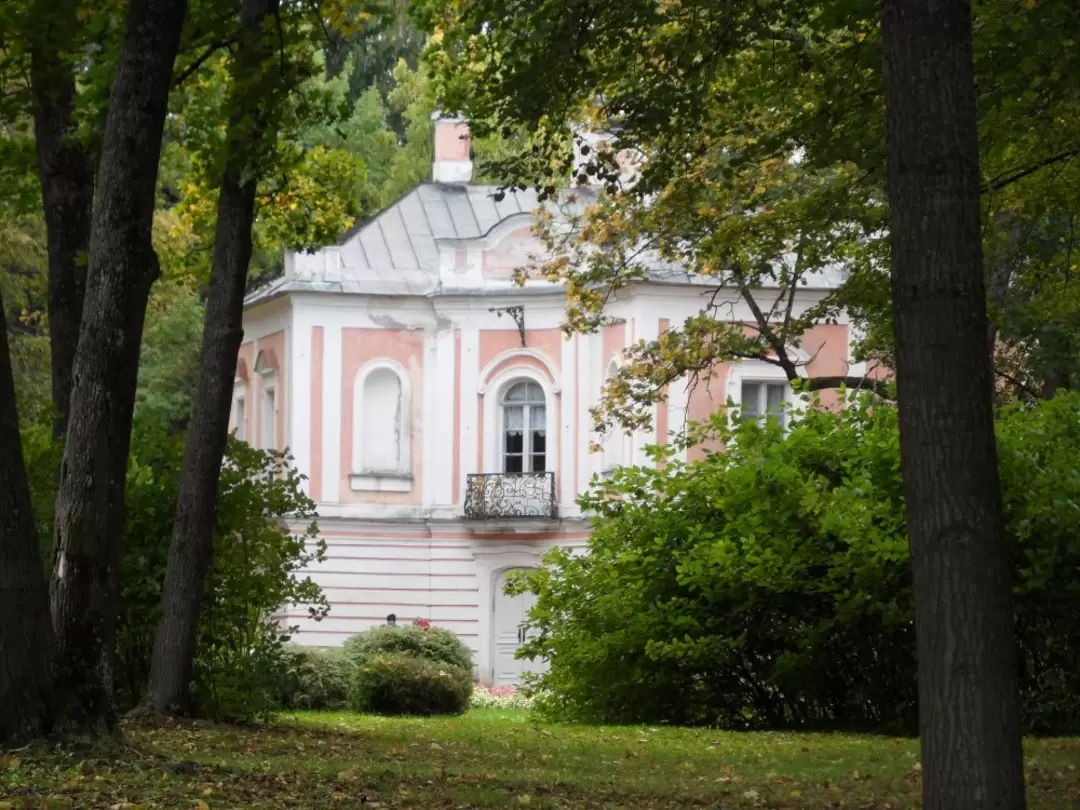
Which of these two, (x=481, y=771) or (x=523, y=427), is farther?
(x=523, y=427)

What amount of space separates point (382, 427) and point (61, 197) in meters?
24.3

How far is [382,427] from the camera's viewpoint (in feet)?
124

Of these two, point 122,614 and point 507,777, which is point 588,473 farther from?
point 507,777

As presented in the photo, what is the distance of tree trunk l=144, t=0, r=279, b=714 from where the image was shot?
1289cm

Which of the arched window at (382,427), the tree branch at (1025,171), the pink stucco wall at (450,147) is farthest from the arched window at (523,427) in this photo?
the tree branch at (1025,171)

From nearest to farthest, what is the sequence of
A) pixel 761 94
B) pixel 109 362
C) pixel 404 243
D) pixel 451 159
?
pixel 109 362 < pixel 761 94 < pixel 404 243 < pixel 451 159

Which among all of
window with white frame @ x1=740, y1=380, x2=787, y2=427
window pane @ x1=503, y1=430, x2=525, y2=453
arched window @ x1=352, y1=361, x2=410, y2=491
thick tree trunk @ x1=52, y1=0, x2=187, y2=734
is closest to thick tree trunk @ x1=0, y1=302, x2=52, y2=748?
thick tree trunk @ x1=52, y1=0, x2=187, y2=734

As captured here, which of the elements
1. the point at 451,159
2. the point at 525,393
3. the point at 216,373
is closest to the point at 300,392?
the point at 525,393

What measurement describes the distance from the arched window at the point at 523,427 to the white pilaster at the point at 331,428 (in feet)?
11.6

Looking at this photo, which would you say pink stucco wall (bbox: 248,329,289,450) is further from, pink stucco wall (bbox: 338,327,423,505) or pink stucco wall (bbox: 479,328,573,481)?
pink stucco wall (bbox: 479,328,573,481)

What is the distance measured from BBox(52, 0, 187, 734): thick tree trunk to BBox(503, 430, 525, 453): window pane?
28254 mm

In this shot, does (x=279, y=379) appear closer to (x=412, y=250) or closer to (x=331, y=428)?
(x=331, y=428)

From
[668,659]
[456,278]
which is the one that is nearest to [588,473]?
[456,278]

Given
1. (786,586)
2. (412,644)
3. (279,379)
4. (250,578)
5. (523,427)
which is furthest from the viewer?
(279,379)
